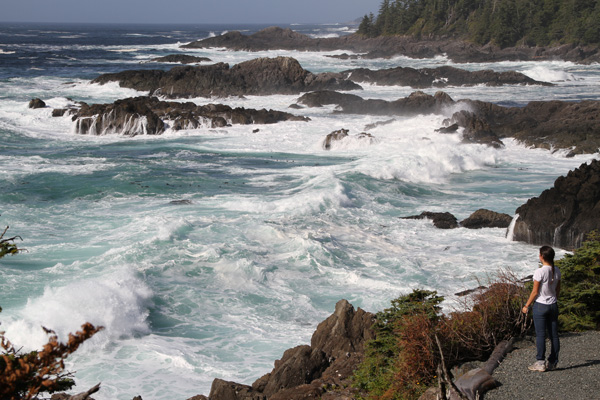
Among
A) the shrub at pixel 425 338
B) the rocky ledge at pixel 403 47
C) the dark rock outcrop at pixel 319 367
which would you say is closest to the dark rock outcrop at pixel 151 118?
the dark rock outcrop at pixel 319 367

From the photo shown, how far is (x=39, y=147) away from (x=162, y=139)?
20.0 feet

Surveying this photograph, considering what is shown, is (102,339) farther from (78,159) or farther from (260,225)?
(78,159)

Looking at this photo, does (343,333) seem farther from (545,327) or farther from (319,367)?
(545,327)

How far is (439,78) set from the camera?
55.7m

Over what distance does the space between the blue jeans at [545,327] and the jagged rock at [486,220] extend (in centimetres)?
1034

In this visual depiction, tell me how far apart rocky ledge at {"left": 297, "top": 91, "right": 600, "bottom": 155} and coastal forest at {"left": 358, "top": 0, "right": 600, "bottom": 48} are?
4902cm

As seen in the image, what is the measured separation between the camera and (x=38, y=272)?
13.0 m

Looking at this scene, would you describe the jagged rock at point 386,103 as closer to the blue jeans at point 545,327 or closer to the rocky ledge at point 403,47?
the blue jeans at point 545,327

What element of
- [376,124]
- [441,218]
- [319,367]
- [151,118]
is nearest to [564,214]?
[441,218]

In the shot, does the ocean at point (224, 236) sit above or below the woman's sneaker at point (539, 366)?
below

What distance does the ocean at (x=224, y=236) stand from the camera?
10.5 m

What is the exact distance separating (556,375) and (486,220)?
11.0 m

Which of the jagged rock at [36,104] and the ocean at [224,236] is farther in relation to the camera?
the jagged rock at [36,104]

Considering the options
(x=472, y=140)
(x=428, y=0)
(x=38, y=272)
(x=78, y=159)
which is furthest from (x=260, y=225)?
(x=428, y=0)
